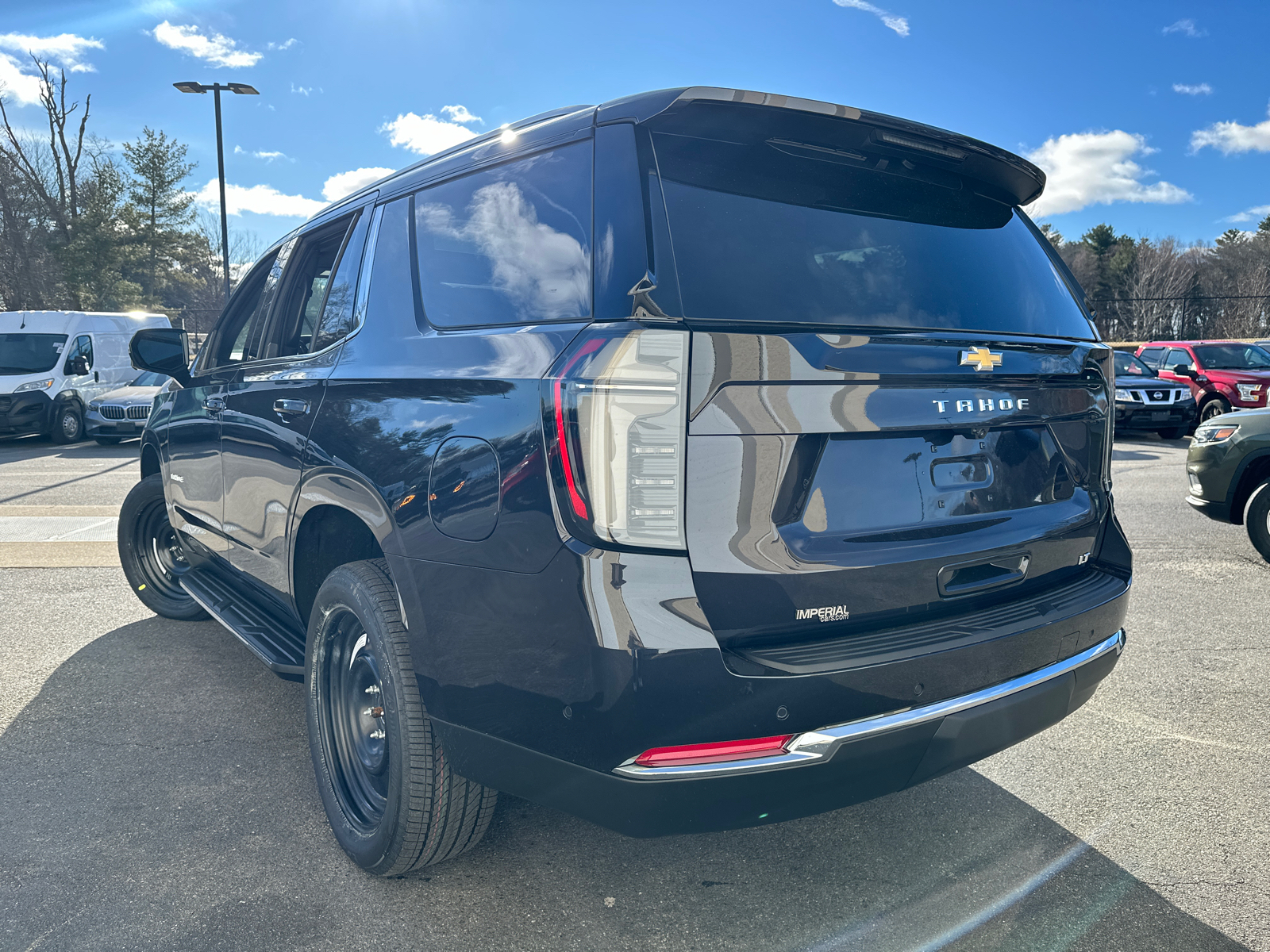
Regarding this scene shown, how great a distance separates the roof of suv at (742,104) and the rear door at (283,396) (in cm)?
37

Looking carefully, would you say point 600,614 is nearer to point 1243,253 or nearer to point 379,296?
point 379,296

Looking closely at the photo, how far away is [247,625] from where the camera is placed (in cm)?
346

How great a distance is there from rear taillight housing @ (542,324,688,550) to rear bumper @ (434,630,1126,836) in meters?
0.48

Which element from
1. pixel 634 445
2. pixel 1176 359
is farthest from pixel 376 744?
pixel 1176 359

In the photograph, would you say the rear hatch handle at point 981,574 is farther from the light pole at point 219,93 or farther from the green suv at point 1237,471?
the light pole at point 219,93

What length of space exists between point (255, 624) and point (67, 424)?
15.4 metres

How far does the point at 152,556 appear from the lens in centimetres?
508

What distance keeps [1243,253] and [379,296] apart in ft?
276

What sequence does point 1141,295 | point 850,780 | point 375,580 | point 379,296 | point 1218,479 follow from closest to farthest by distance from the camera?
point 850,780 → point 375,580 → point 379,296 → point 1218,479 → point 1141,295

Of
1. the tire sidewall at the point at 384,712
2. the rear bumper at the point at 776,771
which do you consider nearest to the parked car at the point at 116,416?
the tire sidewall at the point at 384,712

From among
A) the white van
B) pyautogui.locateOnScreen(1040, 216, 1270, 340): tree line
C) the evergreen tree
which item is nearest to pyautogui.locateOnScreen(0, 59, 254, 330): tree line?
the evergreen tree

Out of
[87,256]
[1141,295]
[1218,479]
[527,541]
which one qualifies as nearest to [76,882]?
[527,541]

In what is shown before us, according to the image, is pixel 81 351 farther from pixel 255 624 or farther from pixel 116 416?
pixel 255 624

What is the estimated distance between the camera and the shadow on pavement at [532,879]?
7.51 ft
